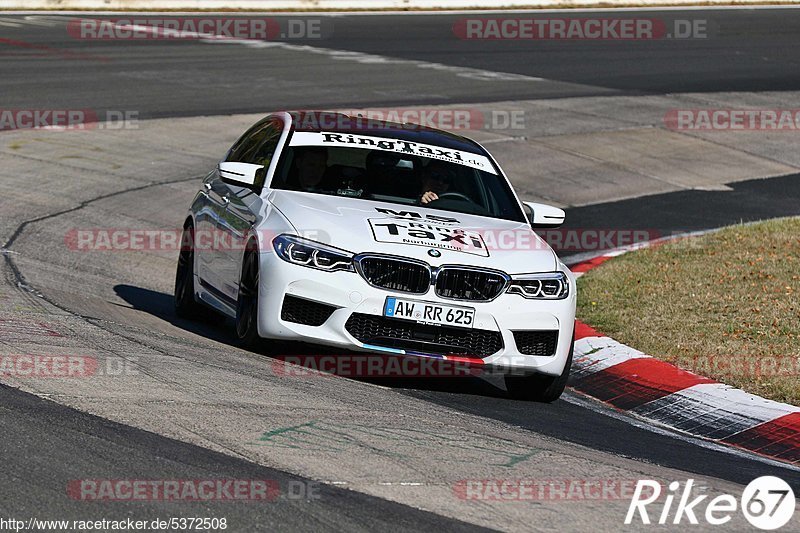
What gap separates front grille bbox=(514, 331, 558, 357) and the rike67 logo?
209 centimetres

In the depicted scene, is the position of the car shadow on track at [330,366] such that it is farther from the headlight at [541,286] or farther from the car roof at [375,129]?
the car roof at [375,129]

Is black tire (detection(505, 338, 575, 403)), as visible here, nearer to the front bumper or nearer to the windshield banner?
the front bumper

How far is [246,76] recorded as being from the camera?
23328mm

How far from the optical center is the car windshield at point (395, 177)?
8984 mm

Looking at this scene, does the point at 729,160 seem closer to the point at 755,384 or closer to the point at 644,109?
the point at 644,109

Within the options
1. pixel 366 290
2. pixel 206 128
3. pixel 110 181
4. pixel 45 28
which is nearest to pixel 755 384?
pixel 366 290

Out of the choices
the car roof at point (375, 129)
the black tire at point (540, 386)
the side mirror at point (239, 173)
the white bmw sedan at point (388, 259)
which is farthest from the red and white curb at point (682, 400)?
the side mirror at point (239, 173)

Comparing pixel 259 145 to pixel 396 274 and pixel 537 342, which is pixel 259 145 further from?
pixel 537 342

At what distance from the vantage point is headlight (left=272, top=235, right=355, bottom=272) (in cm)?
778

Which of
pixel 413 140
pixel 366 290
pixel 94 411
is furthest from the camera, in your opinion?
pixel 413 140

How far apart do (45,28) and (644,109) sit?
1302 cm

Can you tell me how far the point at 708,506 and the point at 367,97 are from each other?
1650cm

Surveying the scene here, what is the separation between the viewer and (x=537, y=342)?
8086 mm

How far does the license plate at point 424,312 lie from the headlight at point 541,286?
0.37 m
